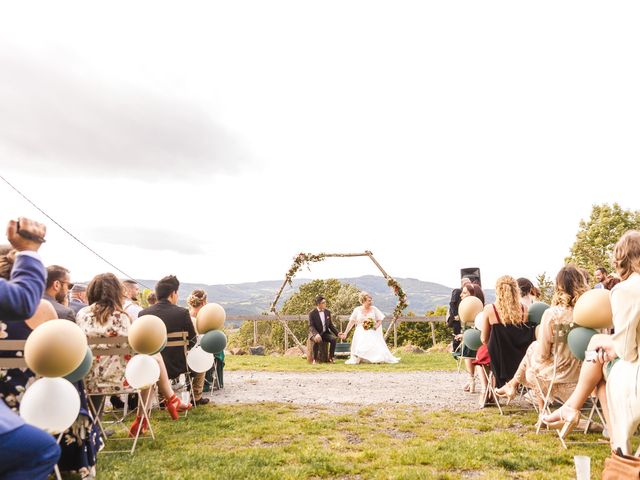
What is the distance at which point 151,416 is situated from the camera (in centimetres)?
767

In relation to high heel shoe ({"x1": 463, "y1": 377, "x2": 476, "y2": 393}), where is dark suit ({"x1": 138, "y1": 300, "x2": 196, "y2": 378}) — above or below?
above

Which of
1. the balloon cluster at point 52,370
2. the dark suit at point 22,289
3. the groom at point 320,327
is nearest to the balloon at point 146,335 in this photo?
the balloon cluster at point 52,370

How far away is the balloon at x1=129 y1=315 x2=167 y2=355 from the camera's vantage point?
18.7ft

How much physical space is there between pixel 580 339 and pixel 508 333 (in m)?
2.29

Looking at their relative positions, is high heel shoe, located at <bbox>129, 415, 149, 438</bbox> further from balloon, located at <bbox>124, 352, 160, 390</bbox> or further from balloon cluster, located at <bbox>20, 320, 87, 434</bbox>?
balloon cluster, located at <bbox>20, 320, 87, 434</bbox>

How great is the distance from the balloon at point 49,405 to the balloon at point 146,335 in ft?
5.86

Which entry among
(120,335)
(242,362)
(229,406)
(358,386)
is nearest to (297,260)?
(242,362)

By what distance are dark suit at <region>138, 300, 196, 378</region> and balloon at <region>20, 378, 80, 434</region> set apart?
402cm

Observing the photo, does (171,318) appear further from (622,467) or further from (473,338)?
(622,467)

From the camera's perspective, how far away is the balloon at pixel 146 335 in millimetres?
5688

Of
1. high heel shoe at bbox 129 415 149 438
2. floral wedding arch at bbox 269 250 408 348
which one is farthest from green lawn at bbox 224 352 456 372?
high heel shoe at bbox 129 415 149 438

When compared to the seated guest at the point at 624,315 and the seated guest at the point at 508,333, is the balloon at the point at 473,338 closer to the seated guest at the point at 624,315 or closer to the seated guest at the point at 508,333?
the seated guest at the point at 508,333

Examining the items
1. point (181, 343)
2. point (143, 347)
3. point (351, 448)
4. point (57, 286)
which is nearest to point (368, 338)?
point (181, 343)

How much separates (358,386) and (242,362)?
6.82m
